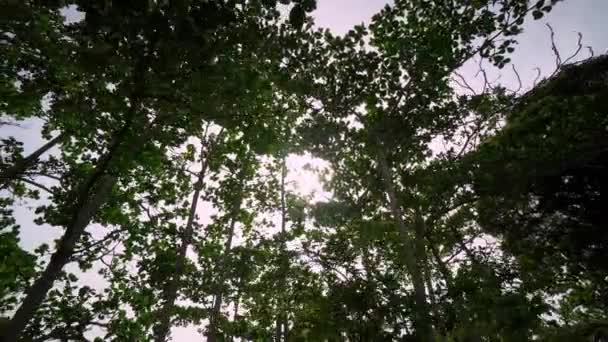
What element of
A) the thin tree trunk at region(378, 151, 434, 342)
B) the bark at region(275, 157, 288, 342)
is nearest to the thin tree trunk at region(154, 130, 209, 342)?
the bark at region(275, 157, 288, 342)

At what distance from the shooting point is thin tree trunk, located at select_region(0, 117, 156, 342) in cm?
369

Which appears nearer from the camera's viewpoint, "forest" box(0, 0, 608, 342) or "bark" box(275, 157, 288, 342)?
"forest" box(0, 0, 608, 342)

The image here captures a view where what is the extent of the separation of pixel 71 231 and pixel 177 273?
517 centimetres

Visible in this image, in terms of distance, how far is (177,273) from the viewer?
8422mm

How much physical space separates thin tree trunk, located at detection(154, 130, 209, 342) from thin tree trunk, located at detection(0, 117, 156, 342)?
99.5 inches

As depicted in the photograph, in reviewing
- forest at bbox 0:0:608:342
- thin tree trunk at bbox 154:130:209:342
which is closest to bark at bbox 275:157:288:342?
forest at bbox 0:0:608:342

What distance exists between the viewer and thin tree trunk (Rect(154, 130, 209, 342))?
7.83 meters

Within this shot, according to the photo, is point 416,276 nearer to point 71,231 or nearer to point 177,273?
point 71,231

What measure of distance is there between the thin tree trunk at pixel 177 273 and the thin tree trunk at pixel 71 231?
253cm

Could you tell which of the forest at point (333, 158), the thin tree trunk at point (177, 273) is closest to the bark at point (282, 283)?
the forest at point (333, 158)

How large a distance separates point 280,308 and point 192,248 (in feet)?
12.3

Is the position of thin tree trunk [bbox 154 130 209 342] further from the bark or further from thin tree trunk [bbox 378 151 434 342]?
thin tree trunk [bbox 378 151 434 342]

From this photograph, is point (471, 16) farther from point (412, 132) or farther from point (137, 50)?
point (137, 50)

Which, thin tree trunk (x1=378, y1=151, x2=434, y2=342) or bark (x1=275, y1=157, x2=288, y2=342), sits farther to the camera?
bark (x1=275, y1=157, x2=288, y2=342)
